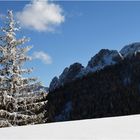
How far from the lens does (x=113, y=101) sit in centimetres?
14450

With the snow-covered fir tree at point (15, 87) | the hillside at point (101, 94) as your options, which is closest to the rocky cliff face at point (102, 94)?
the hillside at point (101, 94)

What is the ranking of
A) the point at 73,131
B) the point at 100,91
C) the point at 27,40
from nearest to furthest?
the point at 73,131 < the point at 27,40 < the point at 100,91

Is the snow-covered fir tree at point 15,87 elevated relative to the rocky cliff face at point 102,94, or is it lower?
lower

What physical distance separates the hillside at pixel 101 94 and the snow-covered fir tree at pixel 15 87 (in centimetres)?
10606

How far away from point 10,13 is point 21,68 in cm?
474

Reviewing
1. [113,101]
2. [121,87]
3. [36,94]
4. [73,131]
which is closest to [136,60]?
[121,87]

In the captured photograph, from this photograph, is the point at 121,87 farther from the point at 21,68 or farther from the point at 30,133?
the point at 30,133

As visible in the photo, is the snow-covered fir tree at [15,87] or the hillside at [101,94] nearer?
the snow-covered fir tree at [15,87]

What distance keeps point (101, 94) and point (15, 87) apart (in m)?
132

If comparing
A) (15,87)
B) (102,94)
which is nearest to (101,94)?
(102,94)

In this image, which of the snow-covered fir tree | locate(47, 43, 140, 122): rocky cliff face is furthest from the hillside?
the snow-covered fir tree

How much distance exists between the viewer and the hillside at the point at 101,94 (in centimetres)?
13800

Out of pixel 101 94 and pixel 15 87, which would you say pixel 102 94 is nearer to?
pixel 101 94

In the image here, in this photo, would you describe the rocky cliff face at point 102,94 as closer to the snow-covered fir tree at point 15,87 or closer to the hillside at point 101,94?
the hillside at point 101,94
